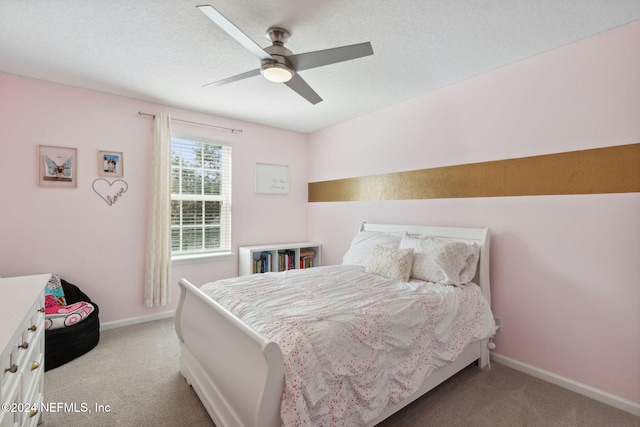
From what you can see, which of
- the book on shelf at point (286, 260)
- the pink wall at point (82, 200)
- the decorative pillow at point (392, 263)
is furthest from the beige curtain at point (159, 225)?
the decorative pillow at point (392, 263)

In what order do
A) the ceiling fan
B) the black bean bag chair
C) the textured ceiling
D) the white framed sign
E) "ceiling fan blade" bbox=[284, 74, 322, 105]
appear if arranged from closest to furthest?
the ceiling fan → the textured ceiling → "ceiling fan blade" bbox=[284, 74, 322, 105] → the black bean bag chair → the white framed sign

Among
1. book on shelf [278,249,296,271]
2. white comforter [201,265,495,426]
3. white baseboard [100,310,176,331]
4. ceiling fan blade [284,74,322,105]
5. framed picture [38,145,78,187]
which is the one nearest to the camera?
white comforter [201,265,495,426]

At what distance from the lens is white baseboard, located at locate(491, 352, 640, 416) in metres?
1.86

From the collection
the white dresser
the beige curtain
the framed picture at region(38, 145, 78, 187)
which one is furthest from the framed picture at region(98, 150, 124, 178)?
the white dresser

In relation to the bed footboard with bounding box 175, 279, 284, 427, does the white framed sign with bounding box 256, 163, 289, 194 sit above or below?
above

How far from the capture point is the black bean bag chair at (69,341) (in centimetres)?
232

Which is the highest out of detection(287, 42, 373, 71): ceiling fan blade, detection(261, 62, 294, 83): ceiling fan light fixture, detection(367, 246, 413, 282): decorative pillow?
detection(287, 42, 373, 71): ceiling fan blade

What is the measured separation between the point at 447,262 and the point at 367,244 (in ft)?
2.95

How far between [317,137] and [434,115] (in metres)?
1.94

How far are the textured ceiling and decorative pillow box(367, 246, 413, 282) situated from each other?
1.56 metres

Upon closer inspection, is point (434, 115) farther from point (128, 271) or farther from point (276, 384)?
point (128, 271)

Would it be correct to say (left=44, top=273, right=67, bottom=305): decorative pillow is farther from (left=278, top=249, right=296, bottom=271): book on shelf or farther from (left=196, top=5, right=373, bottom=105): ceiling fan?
(left=196, top=5, right=373, bottom=105): ceiling fan

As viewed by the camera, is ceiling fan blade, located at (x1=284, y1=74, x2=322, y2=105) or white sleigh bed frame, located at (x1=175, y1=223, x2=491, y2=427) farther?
ceiling fan blade, located at (x1=284, y1=74, x2=322, y2=105)

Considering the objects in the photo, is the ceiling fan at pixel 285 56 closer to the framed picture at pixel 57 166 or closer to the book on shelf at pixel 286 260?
the framed picture at pixel 57 166
